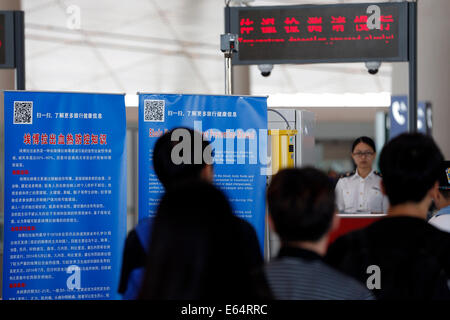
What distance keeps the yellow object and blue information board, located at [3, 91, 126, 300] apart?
4.75 feet

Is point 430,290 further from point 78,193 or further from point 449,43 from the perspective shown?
point 449,43

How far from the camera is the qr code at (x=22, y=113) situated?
438 centimetres

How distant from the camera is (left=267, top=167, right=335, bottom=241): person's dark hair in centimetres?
162

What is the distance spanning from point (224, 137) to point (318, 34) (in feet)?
5.15

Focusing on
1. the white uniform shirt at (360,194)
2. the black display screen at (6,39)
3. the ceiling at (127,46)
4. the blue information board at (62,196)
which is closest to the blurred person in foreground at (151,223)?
the blue information board at (62,196)

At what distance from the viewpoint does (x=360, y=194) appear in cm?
619

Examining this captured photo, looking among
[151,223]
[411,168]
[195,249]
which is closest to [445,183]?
[411,168]

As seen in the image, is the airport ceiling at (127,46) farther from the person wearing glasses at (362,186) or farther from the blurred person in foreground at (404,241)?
the blurred person in foreground at (404,241)

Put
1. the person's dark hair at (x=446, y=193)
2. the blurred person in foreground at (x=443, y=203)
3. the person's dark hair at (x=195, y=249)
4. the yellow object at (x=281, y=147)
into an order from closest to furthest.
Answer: the person's dark hair at (x=195, y=249) < the blurred person in foreground at (x=443, y=203) < the person's dark hair at (x=446, y=193) < the yellow object at (x=281, y=147)

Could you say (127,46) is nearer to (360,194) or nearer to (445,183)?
(360,194)

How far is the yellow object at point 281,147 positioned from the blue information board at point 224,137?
0.57 m

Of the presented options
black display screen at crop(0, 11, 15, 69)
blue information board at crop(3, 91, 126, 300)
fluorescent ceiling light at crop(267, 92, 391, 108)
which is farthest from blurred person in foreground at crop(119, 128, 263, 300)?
fluorescent ceiling light at crop(267, 92, 391, 108)

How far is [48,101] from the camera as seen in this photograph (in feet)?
14.6
